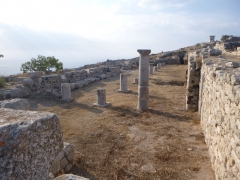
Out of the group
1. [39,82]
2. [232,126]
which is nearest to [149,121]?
[232,126]

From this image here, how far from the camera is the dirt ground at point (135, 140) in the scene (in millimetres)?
4711

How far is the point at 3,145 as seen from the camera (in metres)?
Result: 1.63

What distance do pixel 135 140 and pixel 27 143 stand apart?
4.95 metres

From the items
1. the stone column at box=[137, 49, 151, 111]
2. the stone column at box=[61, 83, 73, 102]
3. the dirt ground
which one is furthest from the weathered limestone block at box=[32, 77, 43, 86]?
the stone column at box=[137, 49, 151, 111]

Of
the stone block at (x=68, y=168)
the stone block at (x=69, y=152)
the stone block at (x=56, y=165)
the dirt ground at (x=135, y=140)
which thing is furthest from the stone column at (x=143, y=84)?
the stone block at (x=56, y=165)

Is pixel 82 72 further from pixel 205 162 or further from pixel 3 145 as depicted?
pixel 3 145

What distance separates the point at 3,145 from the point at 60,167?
3335 millimetres

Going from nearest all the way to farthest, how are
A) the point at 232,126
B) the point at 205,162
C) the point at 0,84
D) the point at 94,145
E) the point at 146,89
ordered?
1. the point at 232,126
2. the point at 205,162
3. the point at 94,145
4. the point at 146,89
5. the point at 0,84

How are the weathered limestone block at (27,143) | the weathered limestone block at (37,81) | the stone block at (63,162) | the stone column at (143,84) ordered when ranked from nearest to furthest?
the weathered limestone block at (27,143)
the stone block at (63,162)
the stone column at (143,84)
the weathered limestone block at (37,81)

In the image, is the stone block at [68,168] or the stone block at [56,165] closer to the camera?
the stone block at [56,165]

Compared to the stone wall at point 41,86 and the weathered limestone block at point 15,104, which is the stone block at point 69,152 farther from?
the stone wall at point 41,86

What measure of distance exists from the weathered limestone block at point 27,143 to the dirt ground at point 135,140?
2975mm

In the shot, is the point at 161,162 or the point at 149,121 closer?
the point at 161,162

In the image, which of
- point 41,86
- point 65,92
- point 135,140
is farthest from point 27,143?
point 41,86
